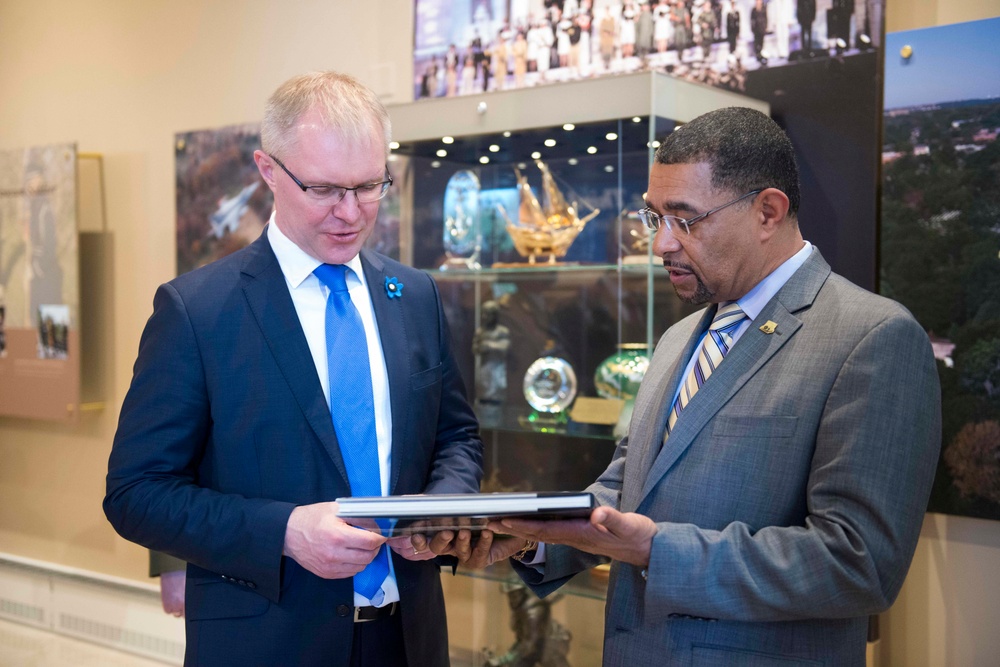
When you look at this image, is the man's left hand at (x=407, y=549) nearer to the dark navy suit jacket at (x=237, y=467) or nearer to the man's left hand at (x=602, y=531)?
the dark navy suit jacket at (x=237, y=467)

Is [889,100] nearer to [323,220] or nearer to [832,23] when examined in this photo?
[832,23]

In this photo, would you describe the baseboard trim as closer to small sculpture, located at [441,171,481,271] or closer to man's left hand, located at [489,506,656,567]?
small sculpture, located at [441,171,481,271]

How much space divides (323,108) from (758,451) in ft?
3.71

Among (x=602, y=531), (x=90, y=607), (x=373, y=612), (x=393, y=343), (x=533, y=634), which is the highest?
(x=393, y=343)

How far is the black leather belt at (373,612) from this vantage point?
6.78 feet

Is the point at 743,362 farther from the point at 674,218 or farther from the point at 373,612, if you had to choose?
the point at 373,612

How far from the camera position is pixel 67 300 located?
209 inches

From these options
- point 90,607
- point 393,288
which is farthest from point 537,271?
point 90,607

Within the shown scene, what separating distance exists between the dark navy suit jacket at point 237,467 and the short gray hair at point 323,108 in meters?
0.29

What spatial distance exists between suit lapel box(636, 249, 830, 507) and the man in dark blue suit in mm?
563

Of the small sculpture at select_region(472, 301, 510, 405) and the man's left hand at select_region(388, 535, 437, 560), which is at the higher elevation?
the small sculpture at select_region(472, 301, 510, 405)

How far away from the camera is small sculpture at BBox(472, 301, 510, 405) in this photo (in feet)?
12.8

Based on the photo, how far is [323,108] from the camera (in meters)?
2.06

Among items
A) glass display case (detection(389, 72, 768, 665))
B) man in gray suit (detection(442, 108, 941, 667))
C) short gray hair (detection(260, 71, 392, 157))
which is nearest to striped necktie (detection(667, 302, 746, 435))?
man in gray suit (detection(442, 108, 941, 667))
